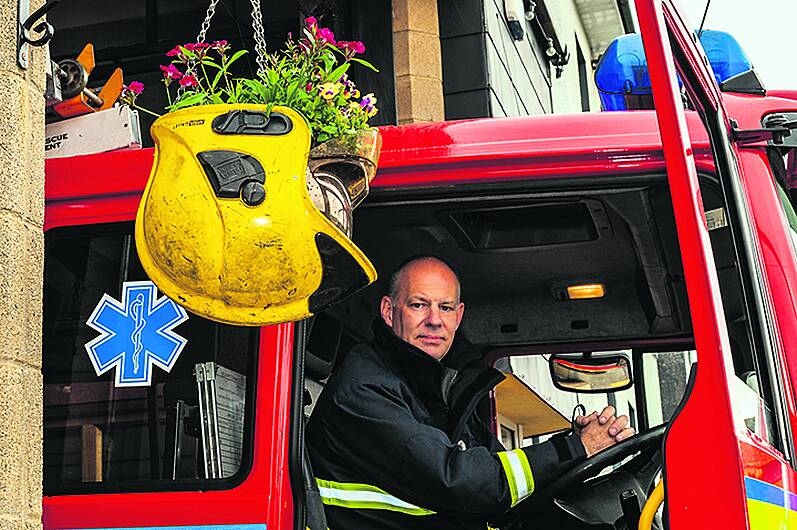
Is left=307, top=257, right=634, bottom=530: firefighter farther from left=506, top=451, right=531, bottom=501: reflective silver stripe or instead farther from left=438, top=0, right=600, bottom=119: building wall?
left=438, top=0, right=600, bottom=119: building wall

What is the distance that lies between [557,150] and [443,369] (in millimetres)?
852

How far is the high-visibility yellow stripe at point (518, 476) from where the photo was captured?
3018 mm

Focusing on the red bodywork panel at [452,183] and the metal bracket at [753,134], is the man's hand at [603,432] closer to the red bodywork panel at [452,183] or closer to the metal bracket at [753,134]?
the red bodywork panel at [452,183]

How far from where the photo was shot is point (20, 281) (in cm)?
290

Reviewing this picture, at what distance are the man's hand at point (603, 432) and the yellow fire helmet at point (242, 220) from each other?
82 centimetres

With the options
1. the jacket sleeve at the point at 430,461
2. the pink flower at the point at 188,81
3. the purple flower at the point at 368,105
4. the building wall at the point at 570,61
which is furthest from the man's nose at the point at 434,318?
the building wall at the point at 570,61

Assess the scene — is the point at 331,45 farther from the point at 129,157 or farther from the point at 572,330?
the point at 572,330

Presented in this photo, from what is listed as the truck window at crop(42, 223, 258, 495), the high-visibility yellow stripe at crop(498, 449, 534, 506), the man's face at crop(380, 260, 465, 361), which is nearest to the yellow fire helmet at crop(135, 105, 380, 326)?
the truck window at crop(42, 223, 258, 495)

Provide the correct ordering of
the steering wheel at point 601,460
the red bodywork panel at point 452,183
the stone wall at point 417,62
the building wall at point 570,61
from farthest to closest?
the building wall at point 570,61, the stone wall at point 417,62, the steering wheel at point 601,460, the red bodywork panel at point 452,183

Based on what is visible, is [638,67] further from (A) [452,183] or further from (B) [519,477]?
(B) [519,477]

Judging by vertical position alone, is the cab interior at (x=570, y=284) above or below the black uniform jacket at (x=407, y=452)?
above

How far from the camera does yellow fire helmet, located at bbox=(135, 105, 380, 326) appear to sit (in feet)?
8.40

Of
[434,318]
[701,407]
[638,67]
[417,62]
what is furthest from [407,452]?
[417,62]

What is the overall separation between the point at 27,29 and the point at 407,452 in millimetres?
1438
